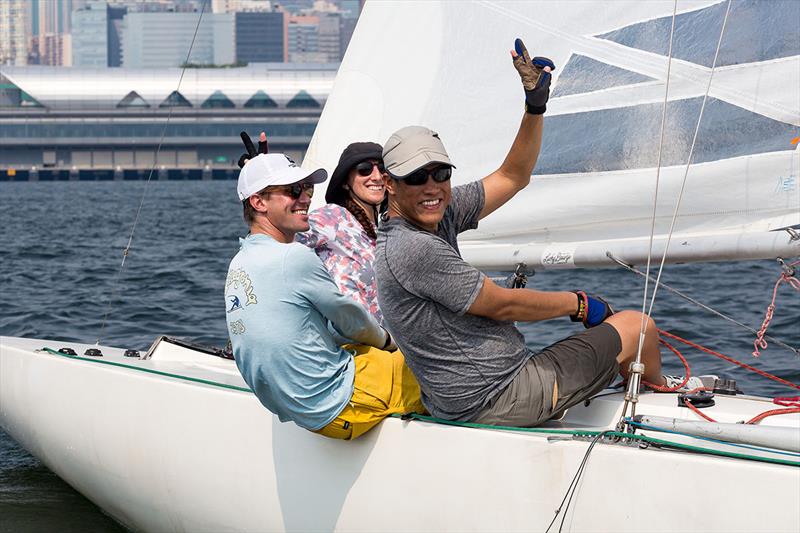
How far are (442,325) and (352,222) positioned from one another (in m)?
0.73

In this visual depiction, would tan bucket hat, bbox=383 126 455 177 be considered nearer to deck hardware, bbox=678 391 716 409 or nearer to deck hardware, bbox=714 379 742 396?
deck hardware, bbox=678 391 716 409

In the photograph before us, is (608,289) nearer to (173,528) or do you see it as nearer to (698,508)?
(173,528)

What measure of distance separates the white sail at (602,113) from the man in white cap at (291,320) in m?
0.90

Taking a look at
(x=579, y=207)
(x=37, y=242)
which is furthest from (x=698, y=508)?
(x=37, y=242)

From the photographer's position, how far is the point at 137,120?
205 ft

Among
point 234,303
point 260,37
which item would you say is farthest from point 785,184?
point 260,37

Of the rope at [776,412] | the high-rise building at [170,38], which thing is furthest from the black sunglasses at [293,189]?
the high-rise building at [170,38]

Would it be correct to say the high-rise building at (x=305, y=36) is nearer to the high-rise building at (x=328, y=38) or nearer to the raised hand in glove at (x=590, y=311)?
the high-rise building at (x=328, y=38)

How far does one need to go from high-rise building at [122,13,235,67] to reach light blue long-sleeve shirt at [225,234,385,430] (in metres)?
172

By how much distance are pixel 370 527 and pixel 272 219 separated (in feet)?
2.29

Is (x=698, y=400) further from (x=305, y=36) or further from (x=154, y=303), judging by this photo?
(x=305, y=36)

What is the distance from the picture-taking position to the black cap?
3.34 meters

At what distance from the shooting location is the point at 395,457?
9.39 ft

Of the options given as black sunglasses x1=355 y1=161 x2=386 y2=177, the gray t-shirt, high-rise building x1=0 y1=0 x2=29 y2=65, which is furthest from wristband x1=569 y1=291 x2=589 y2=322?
high-rise building x1=0 y1=0 x2=29 y2=65
